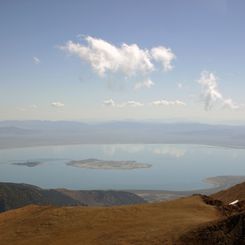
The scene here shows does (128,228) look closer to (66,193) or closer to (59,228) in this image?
(59,228)

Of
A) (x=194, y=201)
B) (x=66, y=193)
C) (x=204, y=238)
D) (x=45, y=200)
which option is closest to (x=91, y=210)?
(x=194, y=201)

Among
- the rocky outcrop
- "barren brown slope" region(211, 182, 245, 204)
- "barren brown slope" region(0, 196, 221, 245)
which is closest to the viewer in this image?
the rocky outcrop

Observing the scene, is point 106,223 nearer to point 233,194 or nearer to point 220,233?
point 220,233

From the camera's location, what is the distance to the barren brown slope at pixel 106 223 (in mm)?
26797

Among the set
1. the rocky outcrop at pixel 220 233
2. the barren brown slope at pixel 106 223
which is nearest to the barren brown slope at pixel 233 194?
the barren brown slope at pixel 106 223

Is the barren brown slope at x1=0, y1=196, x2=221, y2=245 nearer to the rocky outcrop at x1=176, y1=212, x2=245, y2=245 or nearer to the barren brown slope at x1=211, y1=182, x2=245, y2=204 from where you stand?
the rocky outcrop at x1=176, y1=212, x2=245, y2=245

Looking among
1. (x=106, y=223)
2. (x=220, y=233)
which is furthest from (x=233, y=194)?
(x=220, y=233)

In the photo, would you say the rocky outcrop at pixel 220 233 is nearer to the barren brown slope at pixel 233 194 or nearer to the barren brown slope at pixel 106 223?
Answer: the barren brown slope at pixel 106 223

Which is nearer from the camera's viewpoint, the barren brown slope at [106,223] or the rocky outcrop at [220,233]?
the rocky outcrop at [220,233]

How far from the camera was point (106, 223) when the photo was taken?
31.2 metres

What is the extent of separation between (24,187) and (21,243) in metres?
151

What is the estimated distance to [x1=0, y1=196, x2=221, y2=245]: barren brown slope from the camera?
26.8 metres

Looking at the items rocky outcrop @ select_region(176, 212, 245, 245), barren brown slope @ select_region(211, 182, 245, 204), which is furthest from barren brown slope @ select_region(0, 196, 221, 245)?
barren brown slope @ select_region(211, 182, 245, 204)

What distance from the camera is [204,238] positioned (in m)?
23.4
